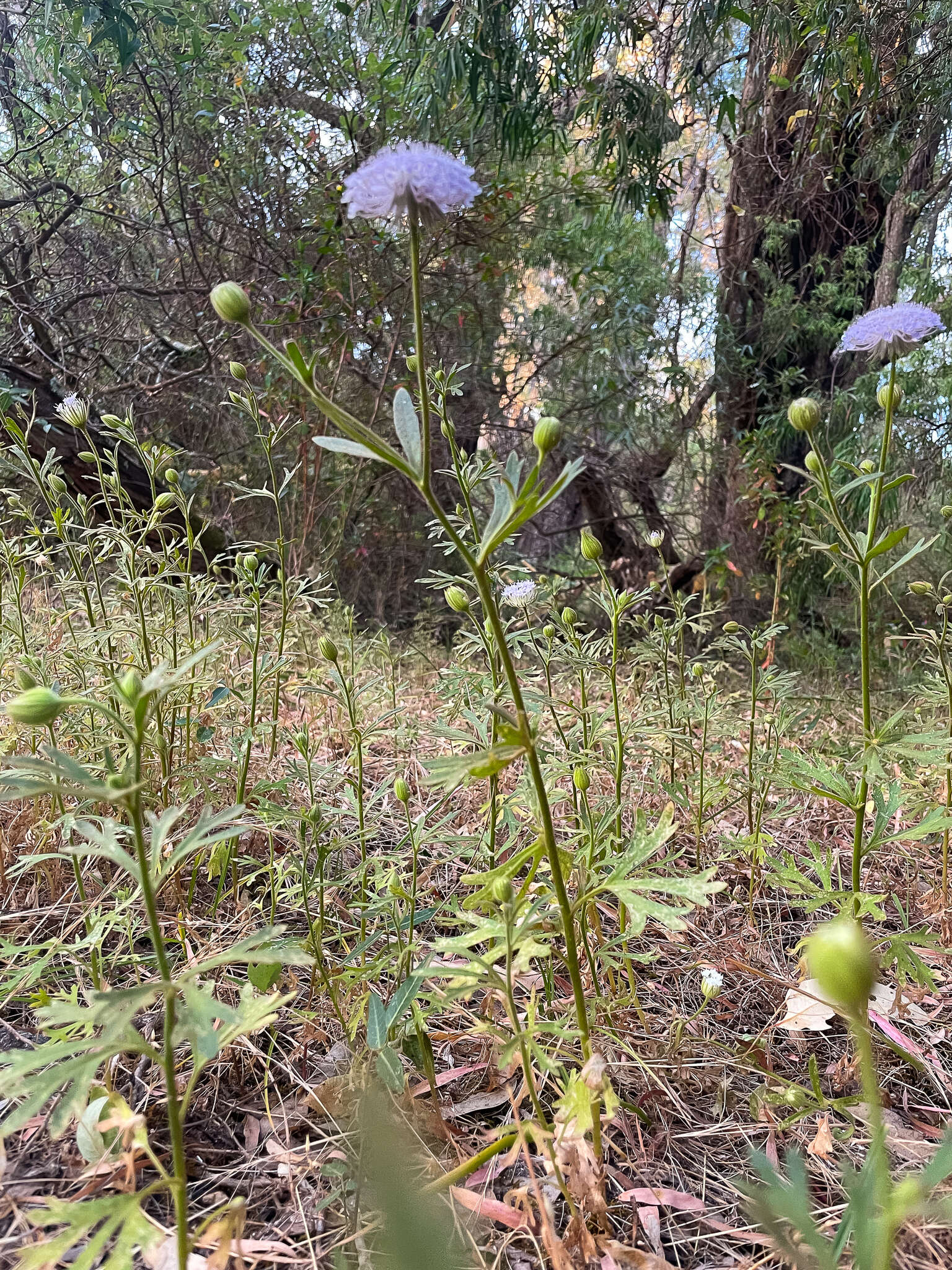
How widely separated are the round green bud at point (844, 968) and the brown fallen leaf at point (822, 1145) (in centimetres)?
60

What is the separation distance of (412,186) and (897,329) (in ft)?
2.59

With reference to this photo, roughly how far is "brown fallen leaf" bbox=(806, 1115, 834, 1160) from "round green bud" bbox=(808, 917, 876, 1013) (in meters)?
0.60

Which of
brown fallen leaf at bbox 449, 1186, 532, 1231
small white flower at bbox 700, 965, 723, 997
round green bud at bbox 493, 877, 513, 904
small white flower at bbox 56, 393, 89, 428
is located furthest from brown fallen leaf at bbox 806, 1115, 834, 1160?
small white flower at bbox 56, 393, 89, 428

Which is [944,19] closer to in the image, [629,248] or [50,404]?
[629,248]

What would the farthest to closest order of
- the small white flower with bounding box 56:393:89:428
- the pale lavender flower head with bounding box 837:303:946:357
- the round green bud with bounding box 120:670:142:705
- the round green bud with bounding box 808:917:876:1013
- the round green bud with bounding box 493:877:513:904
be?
the small white flower with bounding box 56:393:89:428
the pale lavender flower head with bounding box 837:303:946:357
the round green bud with bounding box 493:877:513:904
the round green bud with bounding box 120:670:142:705
the round green bud with bounding box 808:917:876:1013

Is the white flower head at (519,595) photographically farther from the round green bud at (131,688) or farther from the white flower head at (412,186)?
the round green bud at (131,688)

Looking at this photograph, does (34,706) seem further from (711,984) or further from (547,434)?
(711,984)

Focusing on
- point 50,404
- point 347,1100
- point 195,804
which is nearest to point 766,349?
point 50,404

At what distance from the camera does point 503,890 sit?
29.6 inches

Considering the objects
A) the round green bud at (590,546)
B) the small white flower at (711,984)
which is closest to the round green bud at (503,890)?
the small white flower at (711,984)

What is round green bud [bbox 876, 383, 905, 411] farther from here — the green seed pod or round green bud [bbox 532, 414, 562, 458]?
the green seed pod

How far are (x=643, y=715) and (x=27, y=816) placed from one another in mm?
1145

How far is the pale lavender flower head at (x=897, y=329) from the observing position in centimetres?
116

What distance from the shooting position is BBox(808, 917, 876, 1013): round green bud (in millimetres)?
447
